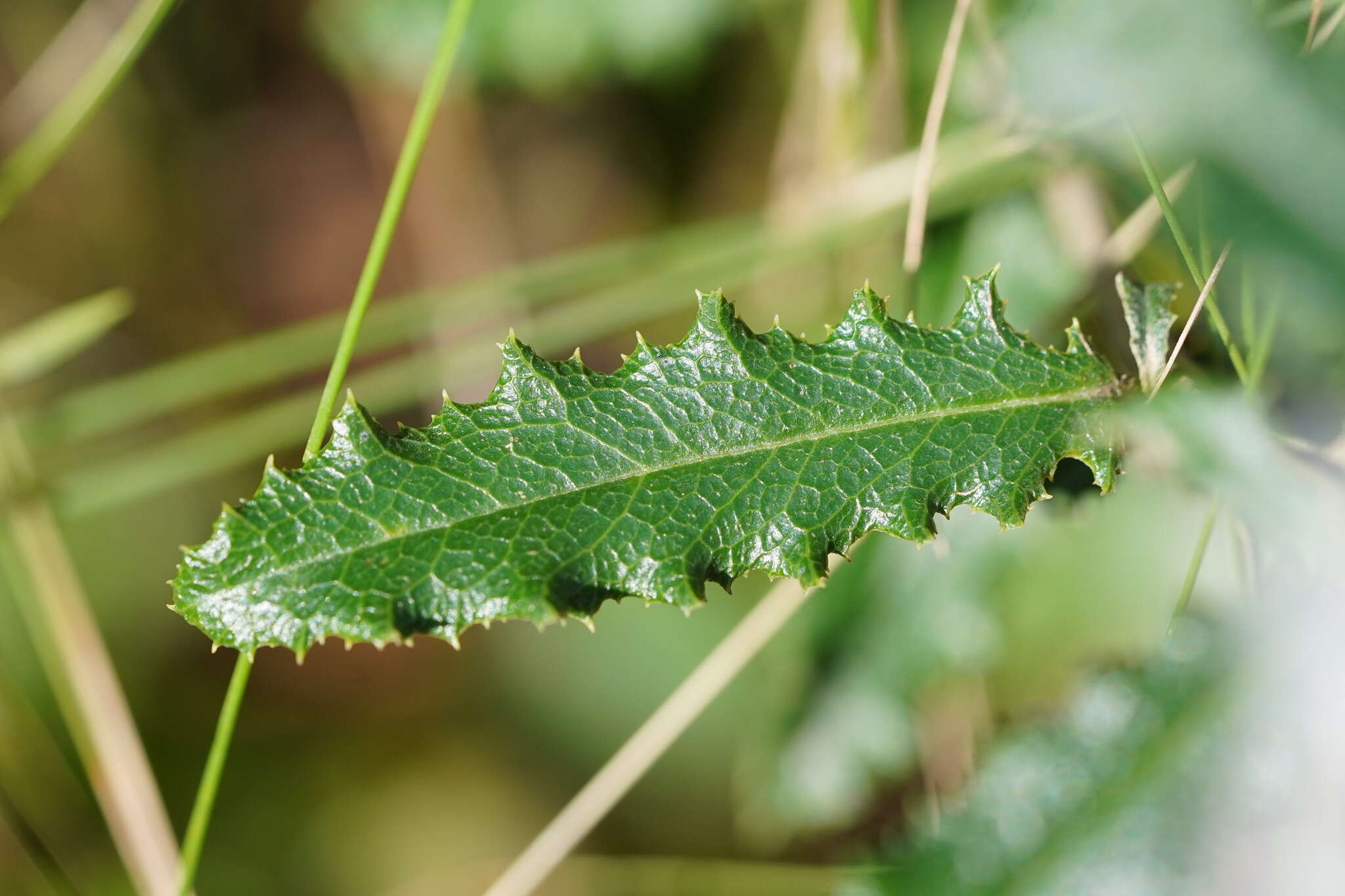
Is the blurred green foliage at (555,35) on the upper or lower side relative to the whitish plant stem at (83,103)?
upper

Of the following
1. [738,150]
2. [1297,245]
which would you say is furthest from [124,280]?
[1297,245]

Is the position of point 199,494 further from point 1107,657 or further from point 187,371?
point 1107,657

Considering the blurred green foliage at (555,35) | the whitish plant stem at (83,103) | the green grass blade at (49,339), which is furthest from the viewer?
the blurred green foliage at (555,35)

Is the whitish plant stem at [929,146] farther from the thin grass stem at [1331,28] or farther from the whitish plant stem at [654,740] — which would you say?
the whitish plant stem at [654,740]

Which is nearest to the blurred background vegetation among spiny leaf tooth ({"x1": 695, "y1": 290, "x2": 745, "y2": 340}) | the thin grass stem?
the thin grass stem

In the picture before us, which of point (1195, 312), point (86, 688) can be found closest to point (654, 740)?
point (86, 688)

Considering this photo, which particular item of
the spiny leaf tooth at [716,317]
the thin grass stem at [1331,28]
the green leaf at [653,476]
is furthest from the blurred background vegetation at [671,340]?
the spiny leaf tooth at [716,317]
